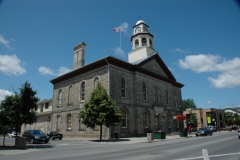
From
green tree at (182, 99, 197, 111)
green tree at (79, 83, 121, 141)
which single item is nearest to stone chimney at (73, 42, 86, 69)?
green tree at (79, 83, 121, 141)

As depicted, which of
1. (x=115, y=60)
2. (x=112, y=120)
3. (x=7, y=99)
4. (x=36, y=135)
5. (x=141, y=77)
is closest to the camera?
(x=7, y=99)

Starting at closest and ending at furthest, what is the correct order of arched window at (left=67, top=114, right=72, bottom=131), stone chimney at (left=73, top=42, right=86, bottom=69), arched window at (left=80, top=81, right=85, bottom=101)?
1. arched window at (left=80, top=81, right=85, bottom=101)
2. arched window at (left=67, top=114, right=72, bottom=131)
3. stone chimney at (left=73, top=42, right=86, bottom=69)

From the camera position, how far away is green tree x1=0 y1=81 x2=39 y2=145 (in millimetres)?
18859

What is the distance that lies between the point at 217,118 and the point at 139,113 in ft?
178

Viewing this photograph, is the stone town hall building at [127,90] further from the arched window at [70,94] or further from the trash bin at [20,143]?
the trash bin at [20,143]

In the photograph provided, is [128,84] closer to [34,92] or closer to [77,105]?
[77,105]

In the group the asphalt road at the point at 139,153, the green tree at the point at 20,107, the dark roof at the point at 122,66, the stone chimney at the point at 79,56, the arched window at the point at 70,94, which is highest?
the stone chimney at the point at 79,56

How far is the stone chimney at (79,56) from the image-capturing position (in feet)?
119

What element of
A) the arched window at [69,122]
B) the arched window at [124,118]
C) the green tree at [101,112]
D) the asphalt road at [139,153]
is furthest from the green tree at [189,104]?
the asphalt road at [139,153]

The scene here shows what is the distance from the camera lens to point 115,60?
30.0 metres

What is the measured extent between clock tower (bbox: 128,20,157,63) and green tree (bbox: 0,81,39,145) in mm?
23069

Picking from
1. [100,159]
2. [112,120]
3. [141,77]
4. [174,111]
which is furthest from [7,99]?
[174,111]

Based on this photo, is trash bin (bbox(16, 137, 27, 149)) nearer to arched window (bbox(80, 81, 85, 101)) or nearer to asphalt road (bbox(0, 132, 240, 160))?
asphalt road (bbox(0, 132, 240, 160))

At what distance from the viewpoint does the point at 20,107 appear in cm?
1911
